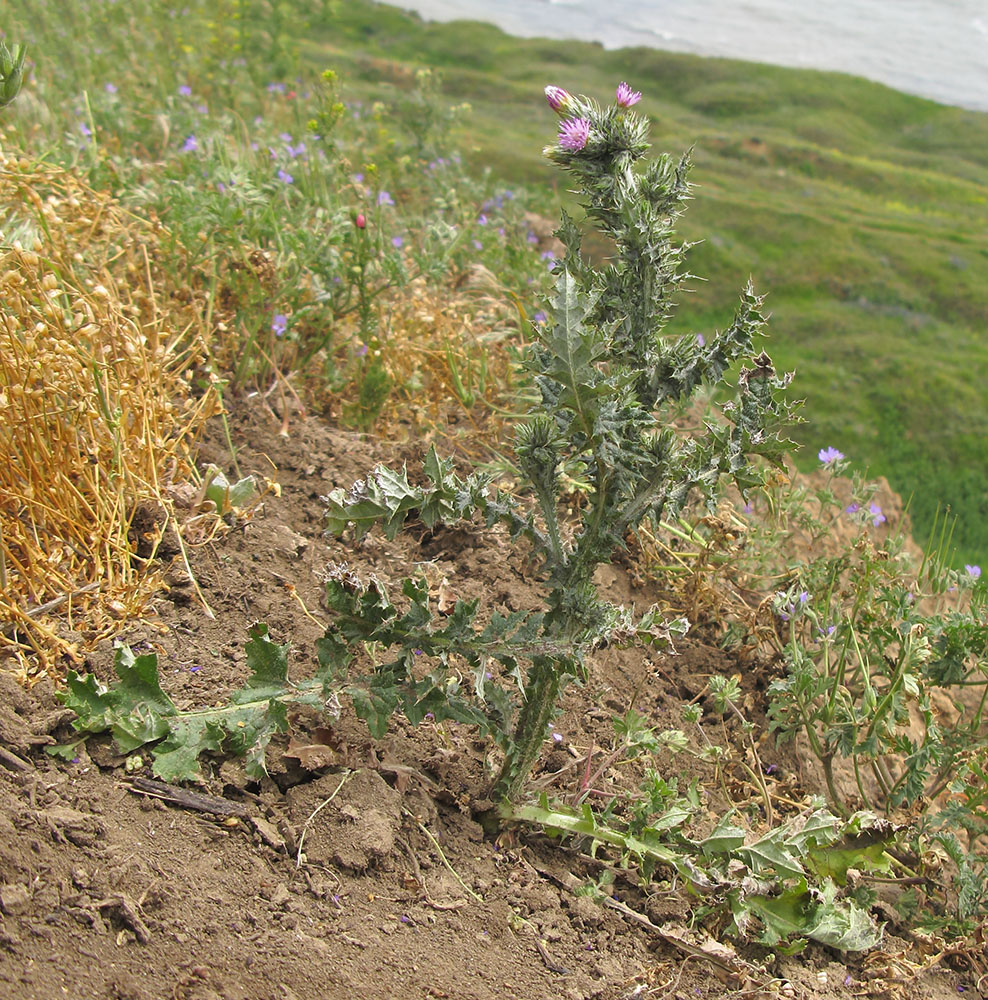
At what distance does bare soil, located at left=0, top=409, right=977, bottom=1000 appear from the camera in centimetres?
152

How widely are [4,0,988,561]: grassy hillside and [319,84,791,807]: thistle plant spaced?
8.37 ft

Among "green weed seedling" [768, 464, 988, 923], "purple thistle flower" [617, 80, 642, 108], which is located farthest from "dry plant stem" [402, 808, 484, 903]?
"purple thistle flower" [617, 80, 642, 108]

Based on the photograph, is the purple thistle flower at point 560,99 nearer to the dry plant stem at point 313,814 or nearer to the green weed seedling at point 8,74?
the green weed seedling at point 8,74

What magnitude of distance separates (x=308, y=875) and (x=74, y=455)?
1.18 meters

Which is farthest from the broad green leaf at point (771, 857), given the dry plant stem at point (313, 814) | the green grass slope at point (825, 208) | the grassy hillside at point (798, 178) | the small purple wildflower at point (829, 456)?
the grassy hillside at point (798, 178)

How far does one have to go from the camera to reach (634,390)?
1.92 m

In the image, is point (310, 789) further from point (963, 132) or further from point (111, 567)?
point (963, 132)

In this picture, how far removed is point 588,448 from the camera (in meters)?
1.79

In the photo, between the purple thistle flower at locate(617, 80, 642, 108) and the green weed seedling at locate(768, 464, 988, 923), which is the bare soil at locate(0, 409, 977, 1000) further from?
the purple thistle flower at locate(617, 80, 642, 108)

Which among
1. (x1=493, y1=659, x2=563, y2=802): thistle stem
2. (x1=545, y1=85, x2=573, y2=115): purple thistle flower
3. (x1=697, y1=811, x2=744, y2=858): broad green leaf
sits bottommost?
(x1=697, y1=811, x2=744, y2=858): broad green leaf

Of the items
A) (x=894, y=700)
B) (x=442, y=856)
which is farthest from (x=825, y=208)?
(x=442, y=856)

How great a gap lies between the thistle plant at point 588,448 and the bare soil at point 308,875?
240mm

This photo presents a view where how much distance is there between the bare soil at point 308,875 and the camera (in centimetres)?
152

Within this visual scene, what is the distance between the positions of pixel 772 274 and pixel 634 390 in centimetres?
496
